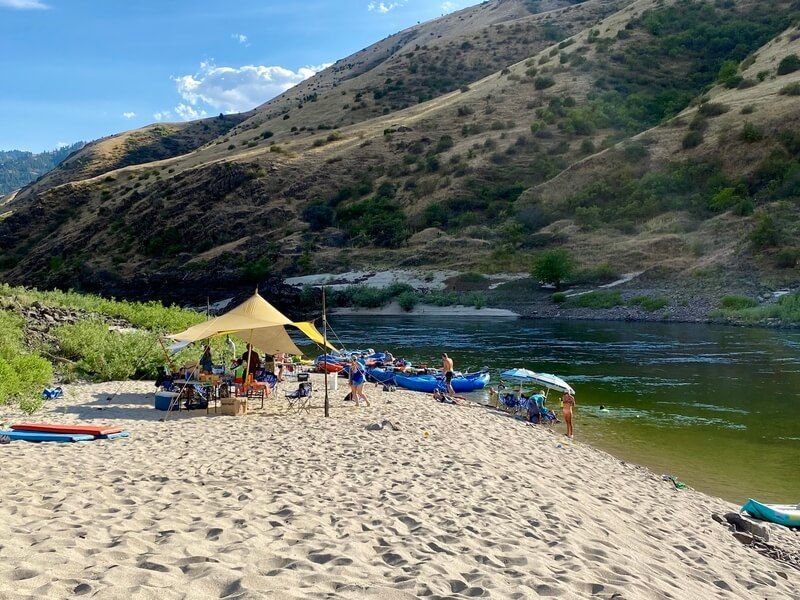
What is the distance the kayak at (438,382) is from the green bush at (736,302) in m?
28.9

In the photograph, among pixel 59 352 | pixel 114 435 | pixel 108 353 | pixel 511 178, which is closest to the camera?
pixel 114 435

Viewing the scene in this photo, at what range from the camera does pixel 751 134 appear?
2477 inches

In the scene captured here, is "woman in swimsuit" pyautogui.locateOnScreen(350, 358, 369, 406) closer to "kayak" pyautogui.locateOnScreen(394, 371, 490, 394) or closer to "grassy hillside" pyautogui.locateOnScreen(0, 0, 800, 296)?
"kayak" pyautogui.locateOnScreen(394, 371, 490, 394)

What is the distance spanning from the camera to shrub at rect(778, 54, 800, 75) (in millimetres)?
70625

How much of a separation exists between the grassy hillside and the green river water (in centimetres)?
1614

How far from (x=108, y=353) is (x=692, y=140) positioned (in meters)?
64.8

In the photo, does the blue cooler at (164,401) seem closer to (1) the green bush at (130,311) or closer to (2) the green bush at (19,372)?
(2) the green bush at (19,372)

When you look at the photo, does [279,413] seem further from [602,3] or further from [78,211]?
[602,3]

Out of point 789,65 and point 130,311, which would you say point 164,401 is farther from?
point 789,65

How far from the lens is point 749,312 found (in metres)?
40.8

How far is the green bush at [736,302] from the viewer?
4272cm

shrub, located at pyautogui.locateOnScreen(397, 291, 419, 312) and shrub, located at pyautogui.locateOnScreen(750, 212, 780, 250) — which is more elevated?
shrub, located at pyautogui.locateOnScreen(750, 212, 780, 250)

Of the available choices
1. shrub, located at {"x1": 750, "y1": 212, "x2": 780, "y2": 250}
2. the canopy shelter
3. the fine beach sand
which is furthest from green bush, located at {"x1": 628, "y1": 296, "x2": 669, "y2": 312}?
the fine beach sand

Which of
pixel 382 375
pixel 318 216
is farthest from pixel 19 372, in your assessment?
pixel 318 216
